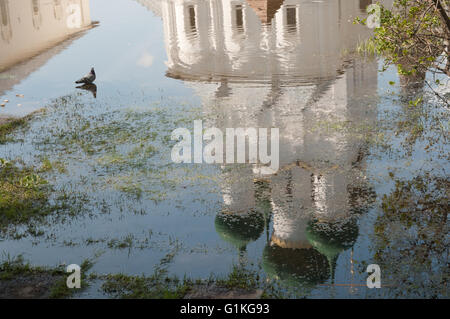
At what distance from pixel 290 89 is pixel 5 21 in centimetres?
2319

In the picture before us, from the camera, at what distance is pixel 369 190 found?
998cm

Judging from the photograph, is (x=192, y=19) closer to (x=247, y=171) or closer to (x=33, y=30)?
(x=33, y=30)

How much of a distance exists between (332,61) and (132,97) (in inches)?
264

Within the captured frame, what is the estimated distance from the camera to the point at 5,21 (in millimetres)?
34031

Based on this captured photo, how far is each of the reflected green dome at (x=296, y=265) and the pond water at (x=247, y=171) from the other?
0.03 metres

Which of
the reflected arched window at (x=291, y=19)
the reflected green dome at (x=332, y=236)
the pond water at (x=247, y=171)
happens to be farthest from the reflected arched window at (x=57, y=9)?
the reflected green dome at (x=332, y=236)

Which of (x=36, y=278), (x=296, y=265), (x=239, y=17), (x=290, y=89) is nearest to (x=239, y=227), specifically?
(x=296, y=265)

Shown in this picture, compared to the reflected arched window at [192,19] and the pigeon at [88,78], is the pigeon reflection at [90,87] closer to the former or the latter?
the pigeon at [88,78]

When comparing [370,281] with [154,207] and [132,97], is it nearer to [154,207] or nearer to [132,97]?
[154,207]

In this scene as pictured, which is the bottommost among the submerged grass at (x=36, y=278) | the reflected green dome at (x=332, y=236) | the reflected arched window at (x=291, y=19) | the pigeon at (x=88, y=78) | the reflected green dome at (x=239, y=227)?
the reflected green dome at (x=239, y=227)

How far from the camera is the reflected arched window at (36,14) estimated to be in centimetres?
3303
